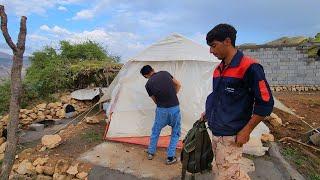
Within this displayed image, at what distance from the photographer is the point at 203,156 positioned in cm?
354

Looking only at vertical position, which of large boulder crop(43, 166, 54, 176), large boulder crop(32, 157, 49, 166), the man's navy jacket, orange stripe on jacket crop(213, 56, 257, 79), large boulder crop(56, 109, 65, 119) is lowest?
large boulder crop(43, 166, 54, 176)

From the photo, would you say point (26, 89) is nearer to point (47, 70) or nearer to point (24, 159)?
point (47, 70)

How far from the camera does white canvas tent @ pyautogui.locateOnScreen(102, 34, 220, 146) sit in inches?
267

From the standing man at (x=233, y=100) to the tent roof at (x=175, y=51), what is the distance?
12.2 ft

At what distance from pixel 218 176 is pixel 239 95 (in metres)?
0.80

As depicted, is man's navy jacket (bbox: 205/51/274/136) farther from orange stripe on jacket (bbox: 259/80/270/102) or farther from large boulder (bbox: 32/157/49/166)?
large boulder (bbox: 32/157/49/166)

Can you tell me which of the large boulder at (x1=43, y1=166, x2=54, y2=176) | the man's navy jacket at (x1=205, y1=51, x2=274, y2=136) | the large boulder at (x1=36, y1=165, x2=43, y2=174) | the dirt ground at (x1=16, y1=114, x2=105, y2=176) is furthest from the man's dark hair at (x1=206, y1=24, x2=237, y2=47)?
the large boulder at (x1=36, y1=165, x2=43, y2=174)

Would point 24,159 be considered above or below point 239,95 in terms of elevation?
below

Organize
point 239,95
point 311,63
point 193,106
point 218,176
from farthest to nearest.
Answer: point 311,63 < point 193,106 < point 218,176 < point 239,95

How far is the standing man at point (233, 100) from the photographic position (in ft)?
9.26

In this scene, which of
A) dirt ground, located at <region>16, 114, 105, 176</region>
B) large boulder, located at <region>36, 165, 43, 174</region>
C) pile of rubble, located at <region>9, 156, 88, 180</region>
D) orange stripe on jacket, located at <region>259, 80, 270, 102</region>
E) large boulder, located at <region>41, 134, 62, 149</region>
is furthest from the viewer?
large boulder, located at <region>41, 134, 62, 149</region>

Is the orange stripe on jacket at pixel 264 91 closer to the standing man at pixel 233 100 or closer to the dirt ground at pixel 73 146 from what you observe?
the standing man at pixel 233 100

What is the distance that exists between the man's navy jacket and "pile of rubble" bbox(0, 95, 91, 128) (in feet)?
26.0

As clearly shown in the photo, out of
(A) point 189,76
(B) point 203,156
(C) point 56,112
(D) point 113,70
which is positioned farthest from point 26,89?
(B) point 203,156
